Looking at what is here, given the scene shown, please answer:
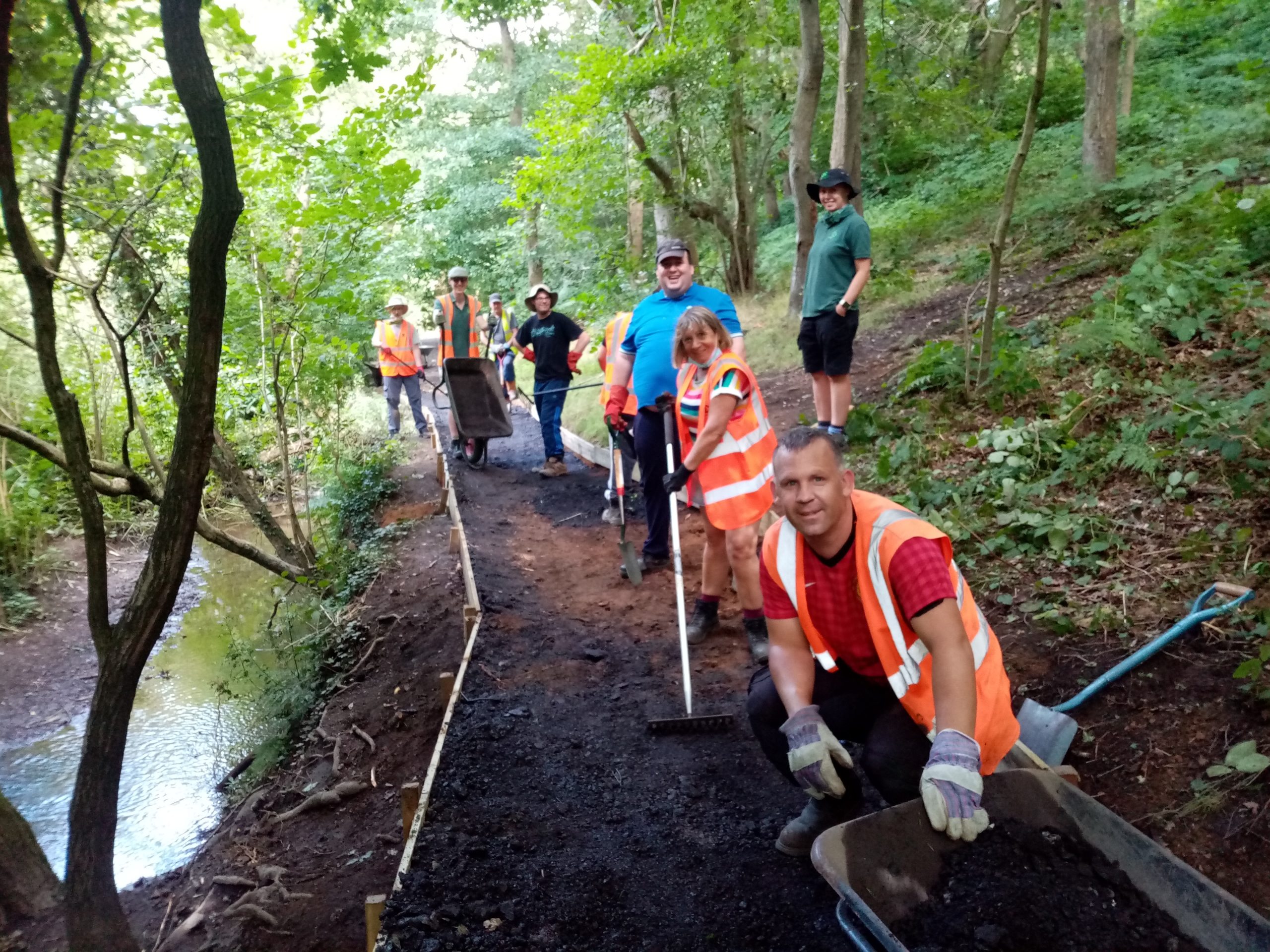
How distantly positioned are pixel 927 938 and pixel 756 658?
2.30 meters

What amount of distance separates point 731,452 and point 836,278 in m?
2.41

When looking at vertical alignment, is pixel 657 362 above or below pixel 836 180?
below

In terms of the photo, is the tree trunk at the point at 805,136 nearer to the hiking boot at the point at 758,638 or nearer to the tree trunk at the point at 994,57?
the hiking boot at the point at 758,638

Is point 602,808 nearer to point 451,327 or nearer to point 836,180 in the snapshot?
point 836,180

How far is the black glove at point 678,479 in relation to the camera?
4.20 metres

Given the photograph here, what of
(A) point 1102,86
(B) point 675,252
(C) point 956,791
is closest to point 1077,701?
(C) point 956,791

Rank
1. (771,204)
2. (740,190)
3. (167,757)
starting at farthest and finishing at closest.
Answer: (771,204) → (740,190) → (167,757)

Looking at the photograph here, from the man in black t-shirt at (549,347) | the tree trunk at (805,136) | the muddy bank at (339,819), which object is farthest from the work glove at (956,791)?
the tree trunk at (805,136)

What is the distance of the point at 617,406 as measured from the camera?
19.5ft

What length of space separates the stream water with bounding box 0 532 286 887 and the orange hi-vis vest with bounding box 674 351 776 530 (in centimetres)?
384

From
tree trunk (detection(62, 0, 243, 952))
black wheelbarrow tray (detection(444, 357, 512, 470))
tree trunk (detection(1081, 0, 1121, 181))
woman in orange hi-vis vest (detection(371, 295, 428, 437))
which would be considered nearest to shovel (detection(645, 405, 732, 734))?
tree trunk (detection(62, 0, 243, 952))

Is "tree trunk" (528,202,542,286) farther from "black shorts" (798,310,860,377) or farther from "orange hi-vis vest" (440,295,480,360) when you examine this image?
"black shorts" (798,310,860,377)

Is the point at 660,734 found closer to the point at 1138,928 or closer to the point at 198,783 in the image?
the point at 1138,928

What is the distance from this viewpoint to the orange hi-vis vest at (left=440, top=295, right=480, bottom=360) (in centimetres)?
955
